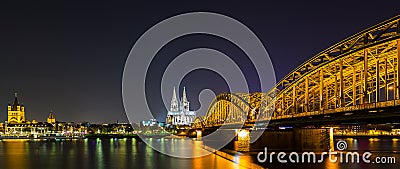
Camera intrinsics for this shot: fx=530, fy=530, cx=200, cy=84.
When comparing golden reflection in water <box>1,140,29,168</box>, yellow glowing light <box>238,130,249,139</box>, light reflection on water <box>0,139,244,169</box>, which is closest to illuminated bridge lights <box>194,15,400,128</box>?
yellow glowing light <box>238,130,249,139</box>

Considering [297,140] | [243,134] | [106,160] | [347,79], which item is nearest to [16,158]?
[106,160]

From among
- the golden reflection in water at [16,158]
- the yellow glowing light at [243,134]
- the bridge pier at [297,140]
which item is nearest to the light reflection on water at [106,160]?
the golden reflection in water at [16,158]

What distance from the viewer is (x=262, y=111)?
83438 millimetres

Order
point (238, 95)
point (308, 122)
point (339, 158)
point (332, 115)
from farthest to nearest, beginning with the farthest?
point (238, 95), point (339, 158), point (308, 122), point (332, 115)

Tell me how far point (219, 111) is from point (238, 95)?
2135cm

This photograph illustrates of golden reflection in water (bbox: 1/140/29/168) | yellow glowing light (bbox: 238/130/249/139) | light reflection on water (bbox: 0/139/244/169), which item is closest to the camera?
light reflection on water (bbox: 0/139/244/169)

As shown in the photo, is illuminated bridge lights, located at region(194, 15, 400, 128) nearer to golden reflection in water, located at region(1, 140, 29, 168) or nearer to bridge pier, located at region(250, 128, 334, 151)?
bridge pier, located at region(250, 128, 334, 151)

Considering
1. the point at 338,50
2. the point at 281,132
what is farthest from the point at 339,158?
the point at 338,50

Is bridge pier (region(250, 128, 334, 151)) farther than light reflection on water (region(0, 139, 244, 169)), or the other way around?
bridge pier (region(250, 128, 334, 151))

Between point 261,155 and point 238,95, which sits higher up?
point 238,95

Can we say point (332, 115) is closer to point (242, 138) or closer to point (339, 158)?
point (339, 158)

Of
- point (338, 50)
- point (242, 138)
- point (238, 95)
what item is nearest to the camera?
point (338, 50)

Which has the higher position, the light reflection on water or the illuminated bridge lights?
the illuminated bridge lights

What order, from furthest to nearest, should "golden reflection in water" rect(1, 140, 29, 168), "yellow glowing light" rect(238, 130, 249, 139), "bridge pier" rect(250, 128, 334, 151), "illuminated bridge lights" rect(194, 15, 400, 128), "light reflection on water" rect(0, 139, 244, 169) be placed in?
"yellow glowing light" rect(238, 130, 249, 139)
"bridge pier" rect(250, 128, 334, 151)
"golden reflection in water" rect(1, 140, 29, 168)
"light reflection on water" rect(0, 139, 244, 169)
"illuminated bridge lights" rect(194, 15, 400, 128)
